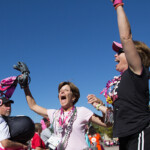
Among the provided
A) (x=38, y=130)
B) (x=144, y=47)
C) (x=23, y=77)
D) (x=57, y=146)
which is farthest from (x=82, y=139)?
(x=38, y=130)

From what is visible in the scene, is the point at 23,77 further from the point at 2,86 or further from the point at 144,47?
the point at 144,47

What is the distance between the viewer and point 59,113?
152 inches

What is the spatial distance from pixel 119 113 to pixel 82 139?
1367 mm

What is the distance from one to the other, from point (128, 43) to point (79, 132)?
76.5 inches

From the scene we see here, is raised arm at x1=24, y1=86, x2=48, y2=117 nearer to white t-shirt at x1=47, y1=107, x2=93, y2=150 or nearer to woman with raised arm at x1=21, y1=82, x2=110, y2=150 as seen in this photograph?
woman with raised arm at x1=21, y1=82, x2=110, y2=150

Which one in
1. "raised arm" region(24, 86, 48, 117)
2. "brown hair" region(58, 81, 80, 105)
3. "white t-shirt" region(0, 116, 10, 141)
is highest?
"brown hair" region(58, 81, 80, 105)

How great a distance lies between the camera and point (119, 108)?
237 cm

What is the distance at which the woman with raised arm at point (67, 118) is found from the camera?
3486mm

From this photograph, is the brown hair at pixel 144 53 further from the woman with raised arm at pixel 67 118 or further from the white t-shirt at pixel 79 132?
the white t-shirt at pixel 79 132

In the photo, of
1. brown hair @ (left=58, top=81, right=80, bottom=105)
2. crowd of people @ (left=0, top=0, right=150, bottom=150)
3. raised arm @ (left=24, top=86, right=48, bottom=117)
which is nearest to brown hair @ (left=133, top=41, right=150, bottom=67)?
crowd of people @ (left=0, top=0, right=150, bottom=150)

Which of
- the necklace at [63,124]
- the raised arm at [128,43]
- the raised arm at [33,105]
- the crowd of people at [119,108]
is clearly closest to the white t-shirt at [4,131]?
the crowd of people at [119,108]

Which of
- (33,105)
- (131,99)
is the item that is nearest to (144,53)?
(131,99)

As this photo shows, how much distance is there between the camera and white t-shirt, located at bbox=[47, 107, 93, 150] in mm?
3428

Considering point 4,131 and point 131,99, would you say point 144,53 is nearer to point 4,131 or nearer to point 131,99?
point 131,99
